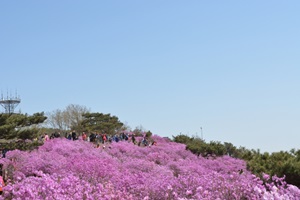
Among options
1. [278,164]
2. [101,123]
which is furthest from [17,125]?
[101,123]

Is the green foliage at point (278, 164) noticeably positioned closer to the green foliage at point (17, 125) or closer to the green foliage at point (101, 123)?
the green foliage at point (17, 125)

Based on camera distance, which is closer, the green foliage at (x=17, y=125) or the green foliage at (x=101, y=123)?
the green foliage at (x=17, y=125)

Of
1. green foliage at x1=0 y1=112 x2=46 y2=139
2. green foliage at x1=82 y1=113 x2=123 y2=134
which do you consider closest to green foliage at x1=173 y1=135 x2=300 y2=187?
green foliage at x1=0 y1=112 x2=46 y2=139

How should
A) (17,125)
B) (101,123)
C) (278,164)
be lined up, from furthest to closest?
(101,123)
(17,125)
(278,164)

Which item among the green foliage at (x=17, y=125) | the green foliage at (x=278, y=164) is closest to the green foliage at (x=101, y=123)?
the green foliage at (x=17, y=125)

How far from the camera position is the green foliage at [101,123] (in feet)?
204

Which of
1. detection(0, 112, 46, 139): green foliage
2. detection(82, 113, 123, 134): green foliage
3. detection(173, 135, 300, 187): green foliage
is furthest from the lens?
detection(82, 113, 123, 134): green foliage

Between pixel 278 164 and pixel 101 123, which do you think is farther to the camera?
pixel 101 123

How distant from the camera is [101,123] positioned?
63.5 meters

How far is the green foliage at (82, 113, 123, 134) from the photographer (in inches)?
2452

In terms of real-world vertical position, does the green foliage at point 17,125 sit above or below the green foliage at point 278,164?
above

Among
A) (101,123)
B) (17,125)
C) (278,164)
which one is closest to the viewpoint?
(278,164)

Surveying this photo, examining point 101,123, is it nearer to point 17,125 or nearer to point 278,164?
point 17,125

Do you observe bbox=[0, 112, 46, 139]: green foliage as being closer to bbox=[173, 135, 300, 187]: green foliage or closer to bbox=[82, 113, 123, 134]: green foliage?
bbox=[173, 135, 300, 187]: green foliage
